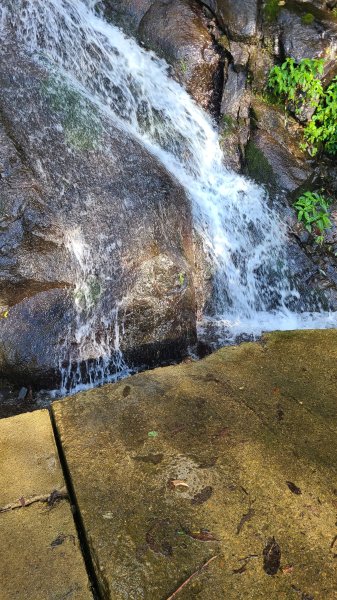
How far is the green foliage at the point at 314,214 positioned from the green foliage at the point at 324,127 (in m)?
0.86

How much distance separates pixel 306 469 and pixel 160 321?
2.37 metres

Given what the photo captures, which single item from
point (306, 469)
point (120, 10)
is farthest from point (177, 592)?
point (120, 10)

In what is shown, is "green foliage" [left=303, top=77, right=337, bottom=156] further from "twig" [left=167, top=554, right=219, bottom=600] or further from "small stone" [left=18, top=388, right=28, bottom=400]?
"twig" [left=167, top=554, right=219, bottom=600]

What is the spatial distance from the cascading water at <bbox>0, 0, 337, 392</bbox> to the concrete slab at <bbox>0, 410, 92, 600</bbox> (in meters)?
3.00

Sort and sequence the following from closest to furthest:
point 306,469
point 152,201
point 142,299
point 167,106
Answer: point 306,469
point 142,299
point 152,201
point 167,106

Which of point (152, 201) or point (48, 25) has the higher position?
point (48, 25)

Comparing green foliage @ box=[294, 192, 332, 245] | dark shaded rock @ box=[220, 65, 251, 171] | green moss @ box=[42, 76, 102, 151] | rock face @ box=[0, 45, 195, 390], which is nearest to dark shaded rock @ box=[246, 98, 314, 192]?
dark shaded rock @ box=[220, 65, 251, 171]

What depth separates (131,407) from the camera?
238 cm

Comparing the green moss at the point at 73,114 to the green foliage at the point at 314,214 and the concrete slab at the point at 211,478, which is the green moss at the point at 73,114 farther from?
the concrete slab at the point at 211,478

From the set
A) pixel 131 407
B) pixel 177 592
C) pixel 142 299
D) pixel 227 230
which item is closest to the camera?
pixel 177 592

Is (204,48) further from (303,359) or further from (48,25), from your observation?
(303,359)

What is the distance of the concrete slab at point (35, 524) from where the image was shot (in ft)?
5.32

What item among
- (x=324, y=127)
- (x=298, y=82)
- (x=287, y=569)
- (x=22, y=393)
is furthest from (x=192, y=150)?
(x=287, y=569)

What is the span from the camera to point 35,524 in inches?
72.2
